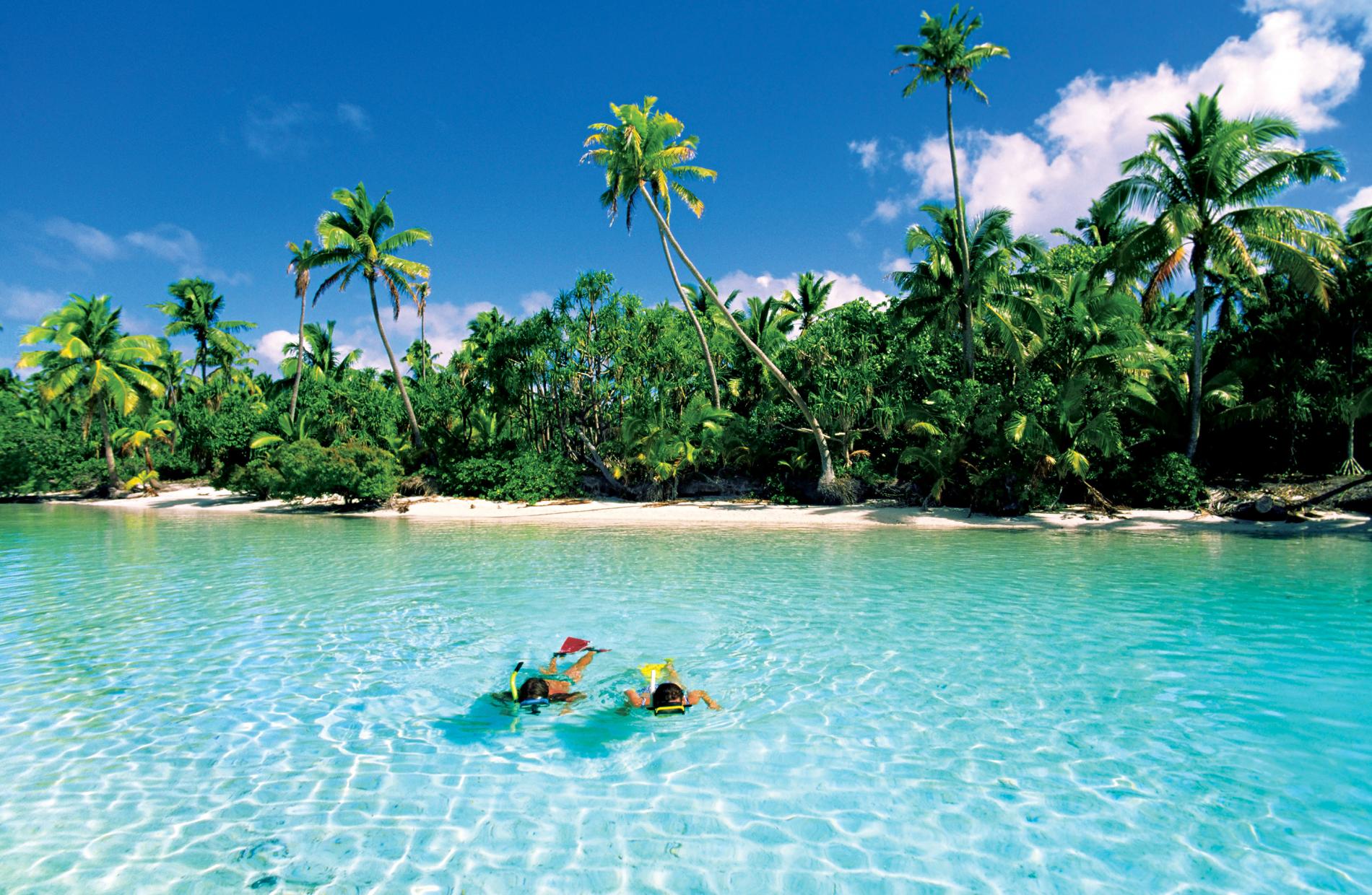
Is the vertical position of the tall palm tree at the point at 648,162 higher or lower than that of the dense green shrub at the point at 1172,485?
higher

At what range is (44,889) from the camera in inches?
137

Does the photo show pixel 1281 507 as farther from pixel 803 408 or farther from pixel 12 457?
pixel 12 457

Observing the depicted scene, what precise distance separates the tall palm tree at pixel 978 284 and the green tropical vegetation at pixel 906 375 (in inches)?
3.2

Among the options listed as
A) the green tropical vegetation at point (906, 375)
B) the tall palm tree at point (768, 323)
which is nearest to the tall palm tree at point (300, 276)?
the green tropical vegetation at point (906, 375)

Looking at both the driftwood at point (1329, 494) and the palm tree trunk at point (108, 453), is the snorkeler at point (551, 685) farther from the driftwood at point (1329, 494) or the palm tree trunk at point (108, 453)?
the palm tree trunk at point (108, 453)

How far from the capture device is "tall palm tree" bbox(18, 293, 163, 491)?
105 ft

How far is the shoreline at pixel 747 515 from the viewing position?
18.1 metres

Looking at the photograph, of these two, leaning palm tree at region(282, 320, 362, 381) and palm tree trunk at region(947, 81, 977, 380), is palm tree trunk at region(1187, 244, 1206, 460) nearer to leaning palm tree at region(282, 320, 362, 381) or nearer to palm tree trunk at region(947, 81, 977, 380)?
palm tree trunk at region(947, 81, 977, 380)

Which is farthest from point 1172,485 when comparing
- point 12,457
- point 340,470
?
point 12,457

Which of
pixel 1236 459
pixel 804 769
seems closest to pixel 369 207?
pixel 804 769

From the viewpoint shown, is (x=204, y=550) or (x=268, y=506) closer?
(x=204, y=550)

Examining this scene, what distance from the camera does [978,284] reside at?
A: 22562mm

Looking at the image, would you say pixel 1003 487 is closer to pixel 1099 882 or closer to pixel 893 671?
pixel 893 671

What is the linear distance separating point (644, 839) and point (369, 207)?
1196 inches
